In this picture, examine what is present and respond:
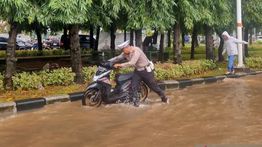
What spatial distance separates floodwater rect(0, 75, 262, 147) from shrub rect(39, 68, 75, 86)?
236 cm

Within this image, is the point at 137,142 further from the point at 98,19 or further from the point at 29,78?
the point at 98,19

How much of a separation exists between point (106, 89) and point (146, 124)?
2.44 meters

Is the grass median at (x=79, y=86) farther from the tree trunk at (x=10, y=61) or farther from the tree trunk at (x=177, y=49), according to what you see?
the tree trunk at (x=177, y=49)

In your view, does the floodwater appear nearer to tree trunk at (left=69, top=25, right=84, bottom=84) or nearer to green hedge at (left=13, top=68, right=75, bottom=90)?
green hedge at (left=13, top=68, right=75, bottom=90)

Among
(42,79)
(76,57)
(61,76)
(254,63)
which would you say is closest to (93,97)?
(42,79)

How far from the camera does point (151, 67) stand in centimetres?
1191

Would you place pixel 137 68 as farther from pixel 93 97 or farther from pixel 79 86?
pixel 79 86

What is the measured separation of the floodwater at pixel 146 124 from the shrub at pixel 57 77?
2361mm

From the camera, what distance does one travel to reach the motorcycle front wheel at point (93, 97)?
11648mm

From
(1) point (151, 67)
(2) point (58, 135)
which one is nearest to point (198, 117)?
(1) point (151, 67)

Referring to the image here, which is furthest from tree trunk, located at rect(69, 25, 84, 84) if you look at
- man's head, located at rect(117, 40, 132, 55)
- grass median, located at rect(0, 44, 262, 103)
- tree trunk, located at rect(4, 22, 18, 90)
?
man's head, located at rect(117, 40, 132, 55)

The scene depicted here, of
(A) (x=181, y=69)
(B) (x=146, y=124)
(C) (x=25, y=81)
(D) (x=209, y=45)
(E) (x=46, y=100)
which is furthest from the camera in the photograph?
(D) (x=209, y=45)

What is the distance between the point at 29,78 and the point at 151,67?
3.85 metres

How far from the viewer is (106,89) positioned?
38.2 ft
